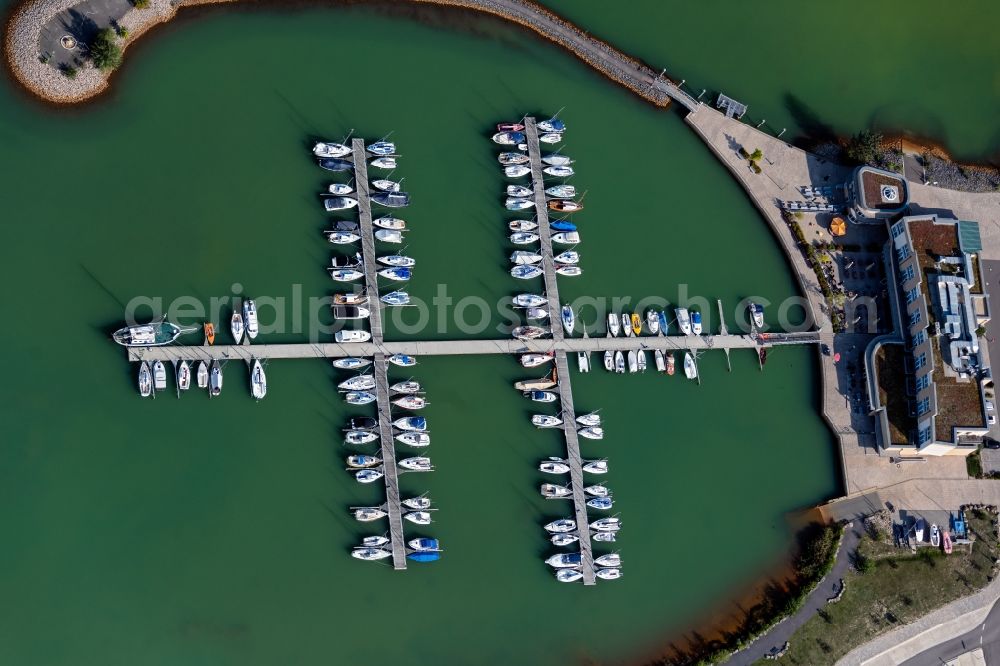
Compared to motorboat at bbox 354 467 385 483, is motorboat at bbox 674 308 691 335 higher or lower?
higher

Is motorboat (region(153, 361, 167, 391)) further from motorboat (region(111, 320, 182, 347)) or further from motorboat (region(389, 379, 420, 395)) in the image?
motorboat (region(389, 379, 420, 395))

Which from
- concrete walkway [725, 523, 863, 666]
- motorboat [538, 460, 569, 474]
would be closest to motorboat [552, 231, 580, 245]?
motorboat [538, 460, 569, 474]

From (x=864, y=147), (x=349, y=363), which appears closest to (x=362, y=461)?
(x=349, y=363)

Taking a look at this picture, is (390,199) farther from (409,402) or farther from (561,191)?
(409,402)

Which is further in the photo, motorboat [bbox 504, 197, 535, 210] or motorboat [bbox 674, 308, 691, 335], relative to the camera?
motorboat [bbox 504, 197, 535, 210]

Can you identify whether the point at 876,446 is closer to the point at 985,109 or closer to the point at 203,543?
the point at 985,109

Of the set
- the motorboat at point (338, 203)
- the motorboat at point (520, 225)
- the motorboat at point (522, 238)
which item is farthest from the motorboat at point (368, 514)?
the motorboat at point (520, 225)

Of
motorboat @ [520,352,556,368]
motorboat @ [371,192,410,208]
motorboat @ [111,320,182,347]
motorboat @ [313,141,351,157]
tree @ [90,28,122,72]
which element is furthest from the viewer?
motorboat @ [371,192,410,208]

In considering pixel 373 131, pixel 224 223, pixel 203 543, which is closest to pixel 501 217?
pixel 373 131
